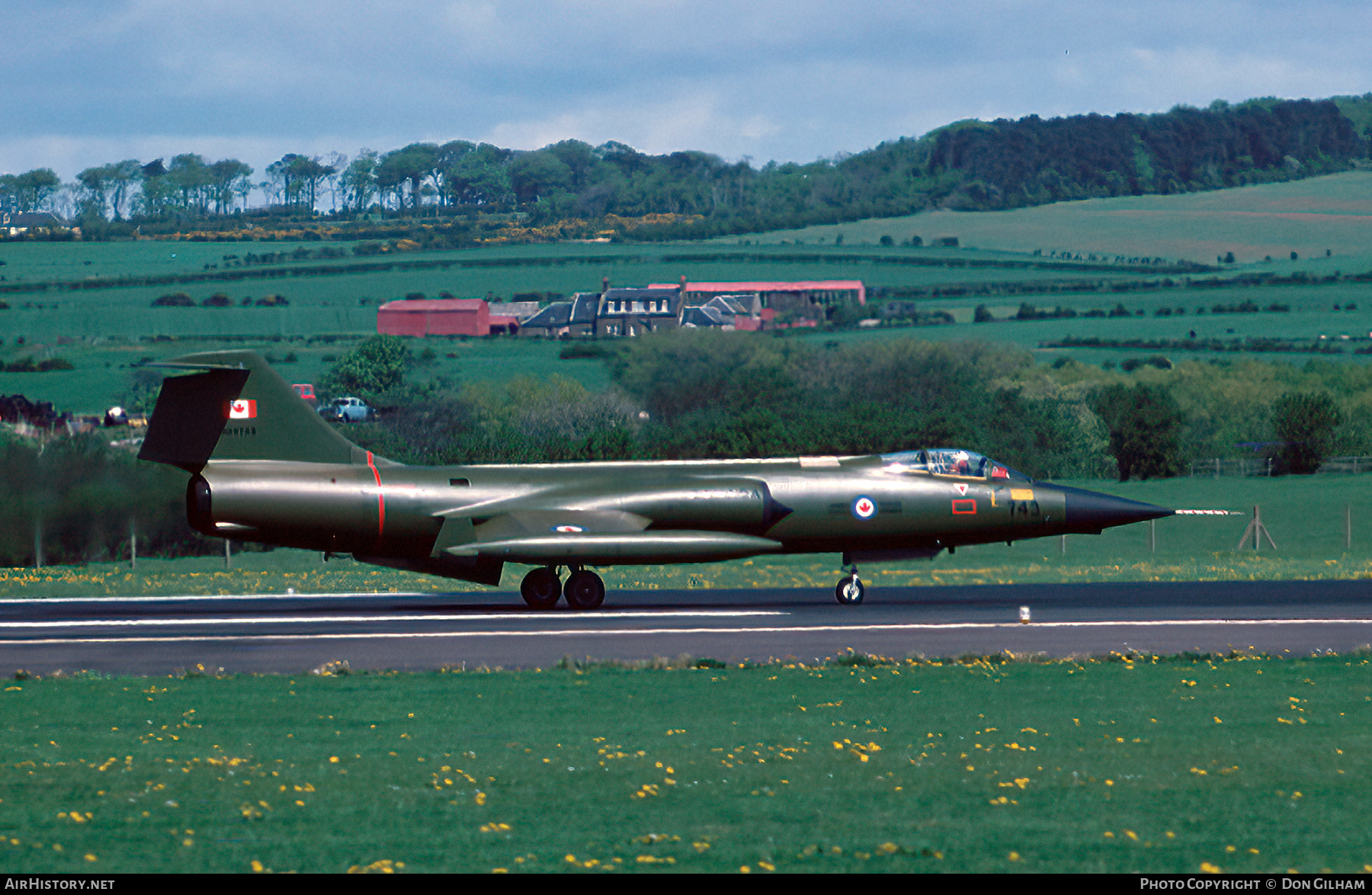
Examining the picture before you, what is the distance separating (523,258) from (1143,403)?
98.9 m

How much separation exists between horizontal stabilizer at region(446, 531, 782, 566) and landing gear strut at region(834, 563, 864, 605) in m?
1.75

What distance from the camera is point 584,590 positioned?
30.0m

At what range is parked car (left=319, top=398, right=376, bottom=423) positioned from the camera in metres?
88.8

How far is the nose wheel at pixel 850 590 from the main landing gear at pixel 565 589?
5.12m

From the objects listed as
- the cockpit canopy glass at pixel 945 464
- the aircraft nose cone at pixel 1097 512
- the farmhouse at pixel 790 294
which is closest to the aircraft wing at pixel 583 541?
the cockpit canopy glass at pixel 945 464

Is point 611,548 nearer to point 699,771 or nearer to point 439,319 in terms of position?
point 699,771

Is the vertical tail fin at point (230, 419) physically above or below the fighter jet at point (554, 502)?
above

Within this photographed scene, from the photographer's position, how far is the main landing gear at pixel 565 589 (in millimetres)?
30016

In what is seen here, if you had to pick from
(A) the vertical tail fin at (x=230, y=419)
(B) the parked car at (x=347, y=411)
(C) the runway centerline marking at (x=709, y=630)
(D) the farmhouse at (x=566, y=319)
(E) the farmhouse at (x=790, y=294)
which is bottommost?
(C) the runway centerline marking at (x=709, y=630)

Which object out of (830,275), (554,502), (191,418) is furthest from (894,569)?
(830,275)

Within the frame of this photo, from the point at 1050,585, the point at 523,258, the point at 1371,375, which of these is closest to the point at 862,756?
the point at 1050,585

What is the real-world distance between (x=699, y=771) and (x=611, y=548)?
16711mm

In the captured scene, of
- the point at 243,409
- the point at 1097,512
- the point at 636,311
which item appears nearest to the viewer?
the point at 243,409

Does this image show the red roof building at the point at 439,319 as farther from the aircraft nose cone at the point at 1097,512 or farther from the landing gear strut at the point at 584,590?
the aircraft nose cone at the point at 1097,512
